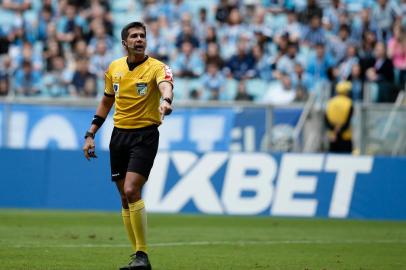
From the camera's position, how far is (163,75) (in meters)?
9.78

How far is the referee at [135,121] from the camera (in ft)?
32.1

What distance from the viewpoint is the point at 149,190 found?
61.8 feet

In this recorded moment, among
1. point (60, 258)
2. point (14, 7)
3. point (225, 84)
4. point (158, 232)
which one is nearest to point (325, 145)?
point (225, 84)

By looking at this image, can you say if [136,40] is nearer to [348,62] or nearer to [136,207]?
[136,207]

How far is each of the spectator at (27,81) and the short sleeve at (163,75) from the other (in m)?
13.1

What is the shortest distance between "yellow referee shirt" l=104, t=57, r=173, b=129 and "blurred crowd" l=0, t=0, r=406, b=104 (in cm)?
1005

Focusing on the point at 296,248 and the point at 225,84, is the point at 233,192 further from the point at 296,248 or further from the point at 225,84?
the point at 296,248

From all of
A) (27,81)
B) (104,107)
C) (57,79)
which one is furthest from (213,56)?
(104,107)

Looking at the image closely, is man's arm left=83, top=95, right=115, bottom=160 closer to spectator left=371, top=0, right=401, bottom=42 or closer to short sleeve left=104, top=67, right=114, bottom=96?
short sleeve left=104, top=67, right=114, bottom=96

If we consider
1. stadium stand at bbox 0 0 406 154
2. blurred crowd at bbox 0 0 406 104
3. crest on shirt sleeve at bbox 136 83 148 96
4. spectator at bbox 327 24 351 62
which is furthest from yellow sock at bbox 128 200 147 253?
spectator at bbox 327 24 351 62

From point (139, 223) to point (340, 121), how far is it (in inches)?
385

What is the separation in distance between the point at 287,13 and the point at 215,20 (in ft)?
5.96

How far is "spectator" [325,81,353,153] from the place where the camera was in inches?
744

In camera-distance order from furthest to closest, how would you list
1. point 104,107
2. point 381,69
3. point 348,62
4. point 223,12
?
point 223,12
point 348,62
point 381,69
point 104,107
